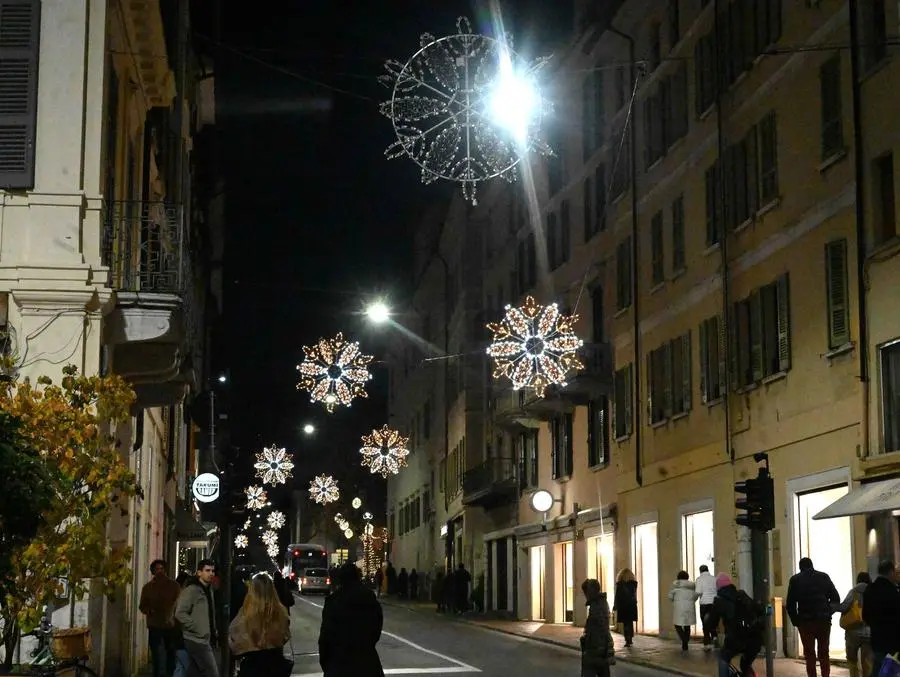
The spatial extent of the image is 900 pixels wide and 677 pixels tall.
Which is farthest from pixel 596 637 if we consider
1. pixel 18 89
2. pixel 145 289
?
pixel 18 89

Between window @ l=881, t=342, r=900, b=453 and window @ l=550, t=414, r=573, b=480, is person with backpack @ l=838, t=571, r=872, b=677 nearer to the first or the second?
window @ l=881, t=342, r=900, b=453

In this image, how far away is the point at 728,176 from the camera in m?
29.9

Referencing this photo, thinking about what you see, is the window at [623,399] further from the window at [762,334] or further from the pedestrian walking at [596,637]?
the pedestrian walking at [596,637]

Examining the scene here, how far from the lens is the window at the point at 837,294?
2442 centimetres

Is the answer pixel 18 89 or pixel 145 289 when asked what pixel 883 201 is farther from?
pixel 18 89

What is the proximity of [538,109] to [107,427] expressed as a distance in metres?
7.29

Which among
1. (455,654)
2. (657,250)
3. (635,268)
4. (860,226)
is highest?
(657,250)

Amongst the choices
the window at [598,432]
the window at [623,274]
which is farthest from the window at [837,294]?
the window at [598,432]

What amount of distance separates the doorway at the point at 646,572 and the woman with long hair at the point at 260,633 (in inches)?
931

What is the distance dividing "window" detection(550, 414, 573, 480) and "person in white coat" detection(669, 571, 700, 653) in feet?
40.8

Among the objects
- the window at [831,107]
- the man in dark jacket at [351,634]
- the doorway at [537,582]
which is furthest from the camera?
the doorway at [537,582]

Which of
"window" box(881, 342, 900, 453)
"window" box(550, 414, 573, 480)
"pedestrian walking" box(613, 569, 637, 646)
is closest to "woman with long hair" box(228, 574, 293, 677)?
"window" box(881, 342, 900, 453)

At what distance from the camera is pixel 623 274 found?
37.2 m

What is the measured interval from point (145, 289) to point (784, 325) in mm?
12543
